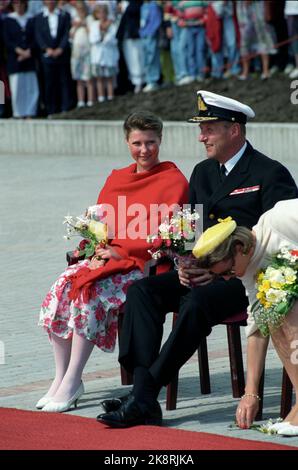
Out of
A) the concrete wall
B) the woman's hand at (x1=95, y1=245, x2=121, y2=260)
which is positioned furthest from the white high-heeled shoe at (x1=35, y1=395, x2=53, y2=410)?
the concrete wall

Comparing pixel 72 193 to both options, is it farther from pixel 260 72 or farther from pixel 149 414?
pixel 149 414

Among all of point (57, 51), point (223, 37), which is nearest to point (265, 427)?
point (223, 37)

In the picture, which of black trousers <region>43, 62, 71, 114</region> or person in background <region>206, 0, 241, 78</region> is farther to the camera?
black trousers <region>43, 62, 71, 114</region>

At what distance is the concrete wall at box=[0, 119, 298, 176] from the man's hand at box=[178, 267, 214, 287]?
8.87 metres

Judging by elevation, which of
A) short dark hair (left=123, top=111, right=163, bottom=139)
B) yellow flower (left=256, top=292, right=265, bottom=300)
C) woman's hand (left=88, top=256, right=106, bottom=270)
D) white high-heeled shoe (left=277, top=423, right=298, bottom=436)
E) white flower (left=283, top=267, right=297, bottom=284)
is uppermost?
short dark hair (left=123, top=111, right=163, bottom=139)

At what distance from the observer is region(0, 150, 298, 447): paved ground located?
721 cm

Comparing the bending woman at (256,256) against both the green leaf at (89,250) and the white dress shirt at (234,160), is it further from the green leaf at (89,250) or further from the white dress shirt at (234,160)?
the green leaf at (89,250)

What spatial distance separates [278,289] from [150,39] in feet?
47.2

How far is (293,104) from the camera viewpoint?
730 inches

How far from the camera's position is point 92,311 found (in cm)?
729

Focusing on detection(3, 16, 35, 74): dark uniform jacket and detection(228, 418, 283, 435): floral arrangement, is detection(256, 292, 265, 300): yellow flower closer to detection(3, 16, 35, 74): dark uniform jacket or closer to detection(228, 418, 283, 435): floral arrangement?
detection(228, 418, 283, 435): floral arrangement

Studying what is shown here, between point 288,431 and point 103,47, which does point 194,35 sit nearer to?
point 103,47

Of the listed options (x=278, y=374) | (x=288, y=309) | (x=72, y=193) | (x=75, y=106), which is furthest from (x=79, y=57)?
(x=288, y=309)
